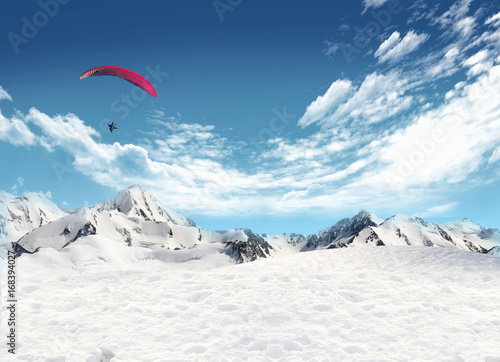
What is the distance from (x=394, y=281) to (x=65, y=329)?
12.1m

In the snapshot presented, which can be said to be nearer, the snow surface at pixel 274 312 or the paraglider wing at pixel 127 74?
the snow surface at pixel 274 312

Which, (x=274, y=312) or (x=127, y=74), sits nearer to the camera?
(x=274, y=312)

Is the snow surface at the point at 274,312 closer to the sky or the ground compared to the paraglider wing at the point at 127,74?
closer to the ground

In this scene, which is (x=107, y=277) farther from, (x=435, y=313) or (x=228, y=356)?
(x=435, y=313)

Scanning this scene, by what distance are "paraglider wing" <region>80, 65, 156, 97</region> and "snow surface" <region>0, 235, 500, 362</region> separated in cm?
1915

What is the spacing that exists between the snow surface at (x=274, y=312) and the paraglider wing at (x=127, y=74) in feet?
62.8

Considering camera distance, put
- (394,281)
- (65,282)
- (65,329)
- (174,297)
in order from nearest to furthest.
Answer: (65,329), (174,297), (394,281), (65,282)

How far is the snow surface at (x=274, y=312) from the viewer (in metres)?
8.56

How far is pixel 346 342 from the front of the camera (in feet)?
29.0

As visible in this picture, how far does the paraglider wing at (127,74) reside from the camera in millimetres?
28625

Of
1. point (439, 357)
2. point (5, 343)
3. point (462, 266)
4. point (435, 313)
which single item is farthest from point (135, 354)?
point (462, 266)

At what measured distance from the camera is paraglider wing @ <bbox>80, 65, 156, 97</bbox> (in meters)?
28.6

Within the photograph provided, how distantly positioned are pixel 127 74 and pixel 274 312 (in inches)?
1041

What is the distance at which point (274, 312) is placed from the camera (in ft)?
34.0
